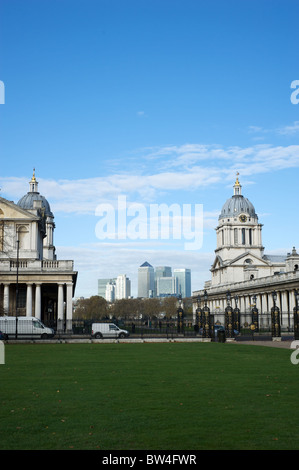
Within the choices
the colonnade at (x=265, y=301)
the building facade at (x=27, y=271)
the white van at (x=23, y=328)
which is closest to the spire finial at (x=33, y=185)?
the colonnade at (x=265, y=301)

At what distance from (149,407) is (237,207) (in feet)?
438

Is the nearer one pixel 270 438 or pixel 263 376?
pixel 270 438

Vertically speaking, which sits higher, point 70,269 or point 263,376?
point 70,269

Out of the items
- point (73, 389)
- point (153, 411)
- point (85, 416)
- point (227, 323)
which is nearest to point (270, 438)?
point (153, 411)

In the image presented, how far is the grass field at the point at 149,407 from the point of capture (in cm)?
974

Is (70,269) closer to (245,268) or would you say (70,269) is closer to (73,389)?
(73,389)

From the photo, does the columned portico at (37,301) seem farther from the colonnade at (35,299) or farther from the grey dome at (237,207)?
the grey dome at (237,207)

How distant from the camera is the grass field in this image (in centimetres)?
974

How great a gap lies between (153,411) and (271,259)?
135911mm

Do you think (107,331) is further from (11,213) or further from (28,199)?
(28,199)

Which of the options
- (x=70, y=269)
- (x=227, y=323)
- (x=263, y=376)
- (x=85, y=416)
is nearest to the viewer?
(x=85, y=416)

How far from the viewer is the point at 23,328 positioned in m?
46.8

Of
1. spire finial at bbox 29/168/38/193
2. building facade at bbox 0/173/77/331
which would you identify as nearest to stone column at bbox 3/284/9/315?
building facade at bbox 0/173/77/331
